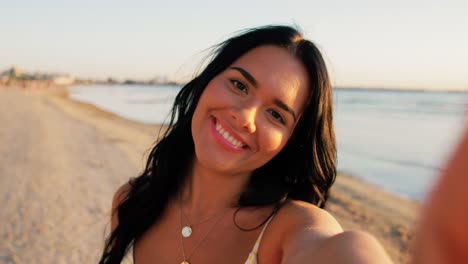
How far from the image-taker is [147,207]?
Answer: 7.63 feet

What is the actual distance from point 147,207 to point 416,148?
1446cm

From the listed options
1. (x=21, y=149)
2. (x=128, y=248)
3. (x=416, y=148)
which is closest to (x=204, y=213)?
(x=128, y=248)

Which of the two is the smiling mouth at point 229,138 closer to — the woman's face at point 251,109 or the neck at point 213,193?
the woman's face at point 251,109

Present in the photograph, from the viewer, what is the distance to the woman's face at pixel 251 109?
1.88m

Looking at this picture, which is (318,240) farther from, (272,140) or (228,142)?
(228,142)

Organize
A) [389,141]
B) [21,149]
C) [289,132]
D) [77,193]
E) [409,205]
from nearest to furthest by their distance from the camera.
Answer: [289,132] < [77,193] < [409,205] < [21,149] < [389,141]

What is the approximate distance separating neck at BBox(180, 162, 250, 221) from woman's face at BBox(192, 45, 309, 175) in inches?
4.8

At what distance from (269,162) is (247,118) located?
0.46 meters

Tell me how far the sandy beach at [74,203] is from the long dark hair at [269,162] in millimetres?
2660

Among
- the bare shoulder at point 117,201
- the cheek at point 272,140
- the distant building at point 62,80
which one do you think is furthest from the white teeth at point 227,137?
the distant building at point 62,80

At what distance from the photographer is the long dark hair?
1.98 metres

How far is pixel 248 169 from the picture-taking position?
210cm

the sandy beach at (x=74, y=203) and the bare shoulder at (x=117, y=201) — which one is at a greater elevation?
the bare shoulder at (x=117, y=201)

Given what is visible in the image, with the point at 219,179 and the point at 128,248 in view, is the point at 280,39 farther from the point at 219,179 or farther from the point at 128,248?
the point at 128,248
